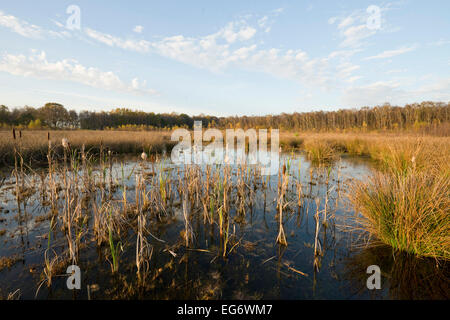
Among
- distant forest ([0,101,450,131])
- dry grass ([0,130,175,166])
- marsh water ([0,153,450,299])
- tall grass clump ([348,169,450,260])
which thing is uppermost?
distant forest ([0,101,450,131])

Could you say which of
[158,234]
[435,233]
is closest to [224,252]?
[158,234]

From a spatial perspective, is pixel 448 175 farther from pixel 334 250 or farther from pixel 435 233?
pixel 334 250

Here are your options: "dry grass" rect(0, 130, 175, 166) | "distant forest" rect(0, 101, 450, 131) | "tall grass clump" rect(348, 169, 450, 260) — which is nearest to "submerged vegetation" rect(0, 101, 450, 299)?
"tall grass clump" rect(348, 169, 450, 260)

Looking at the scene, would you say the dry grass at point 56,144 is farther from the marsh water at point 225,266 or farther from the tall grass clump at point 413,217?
the tall grass clump at point 413,217

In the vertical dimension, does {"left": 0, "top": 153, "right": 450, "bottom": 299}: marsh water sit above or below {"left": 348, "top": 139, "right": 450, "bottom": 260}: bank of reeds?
below

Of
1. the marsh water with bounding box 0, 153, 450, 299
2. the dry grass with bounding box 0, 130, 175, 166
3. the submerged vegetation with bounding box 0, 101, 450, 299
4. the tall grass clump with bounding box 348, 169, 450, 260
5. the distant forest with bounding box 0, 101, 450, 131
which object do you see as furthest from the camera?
the distant forest with bounding box 0, 101, 450, 131

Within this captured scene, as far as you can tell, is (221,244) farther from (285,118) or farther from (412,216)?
(285,118)

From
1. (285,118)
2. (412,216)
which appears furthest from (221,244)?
(285,118)

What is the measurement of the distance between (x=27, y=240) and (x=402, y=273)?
6.14 meters

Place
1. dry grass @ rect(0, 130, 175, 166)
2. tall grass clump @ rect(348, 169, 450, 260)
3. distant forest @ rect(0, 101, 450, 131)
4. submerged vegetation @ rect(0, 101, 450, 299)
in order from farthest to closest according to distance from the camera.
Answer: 1. distant forest @ rect(0, 101, 450, 131)
2. dry grass @ rect(0, 130, 175, 166)
3. tall grass clump @ rect(348, 169, 450, 260)
4. submerged vegetation @ rect(0, 101, 450, 299)

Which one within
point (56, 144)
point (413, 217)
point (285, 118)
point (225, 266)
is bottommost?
point (225, 266)

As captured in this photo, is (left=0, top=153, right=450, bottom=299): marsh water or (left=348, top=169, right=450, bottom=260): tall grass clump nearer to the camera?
(left=0, top=153, right=450, bottom=299): marsh water

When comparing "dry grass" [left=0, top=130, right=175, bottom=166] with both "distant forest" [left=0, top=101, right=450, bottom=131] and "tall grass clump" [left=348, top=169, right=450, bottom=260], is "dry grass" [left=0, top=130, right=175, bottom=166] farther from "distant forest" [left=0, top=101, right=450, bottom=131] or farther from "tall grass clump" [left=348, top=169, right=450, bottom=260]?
"distant forest" [left=0, top=101, right=450, bottom=131]

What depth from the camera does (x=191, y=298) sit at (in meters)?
2.34
